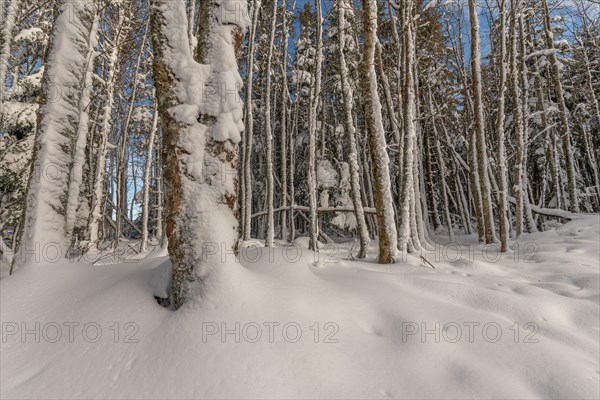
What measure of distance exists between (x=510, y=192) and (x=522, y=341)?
40.1 feet

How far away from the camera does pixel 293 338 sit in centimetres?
201

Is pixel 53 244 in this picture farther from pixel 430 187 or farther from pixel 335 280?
pixel 430 187

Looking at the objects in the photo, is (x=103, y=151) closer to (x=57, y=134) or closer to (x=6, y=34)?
(x=6, y=34)

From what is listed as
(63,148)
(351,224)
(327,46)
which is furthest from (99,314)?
(327,46)

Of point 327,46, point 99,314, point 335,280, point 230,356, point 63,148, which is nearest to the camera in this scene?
point 230,356

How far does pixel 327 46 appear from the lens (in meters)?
12.6

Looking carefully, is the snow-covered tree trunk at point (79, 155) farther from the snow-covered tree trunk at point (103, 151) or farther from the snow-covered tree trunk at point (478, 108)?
the snow-covered tree trunk at point (478, 108)

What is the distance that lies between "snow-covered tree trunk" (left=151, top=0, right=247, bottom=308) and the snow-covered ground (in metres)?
0.25

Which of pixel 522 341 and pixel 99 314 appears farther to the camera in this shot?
pixel 99 314

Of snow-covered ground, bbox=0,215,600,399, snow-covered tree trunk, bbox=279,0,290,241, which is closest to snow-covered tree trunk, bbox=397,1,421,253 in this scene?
snow-covered ground, bbox=0,215,600,399

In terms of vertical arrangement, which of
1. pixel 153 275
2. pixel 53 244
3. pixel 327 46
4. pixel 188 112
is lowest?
pixel 153 275

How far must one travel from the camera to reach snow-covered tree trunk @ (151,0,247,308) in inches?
90.0

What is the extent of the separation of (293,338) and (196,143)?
156 cm

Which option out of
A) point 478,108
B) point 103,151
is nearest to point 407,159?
point 478,108
